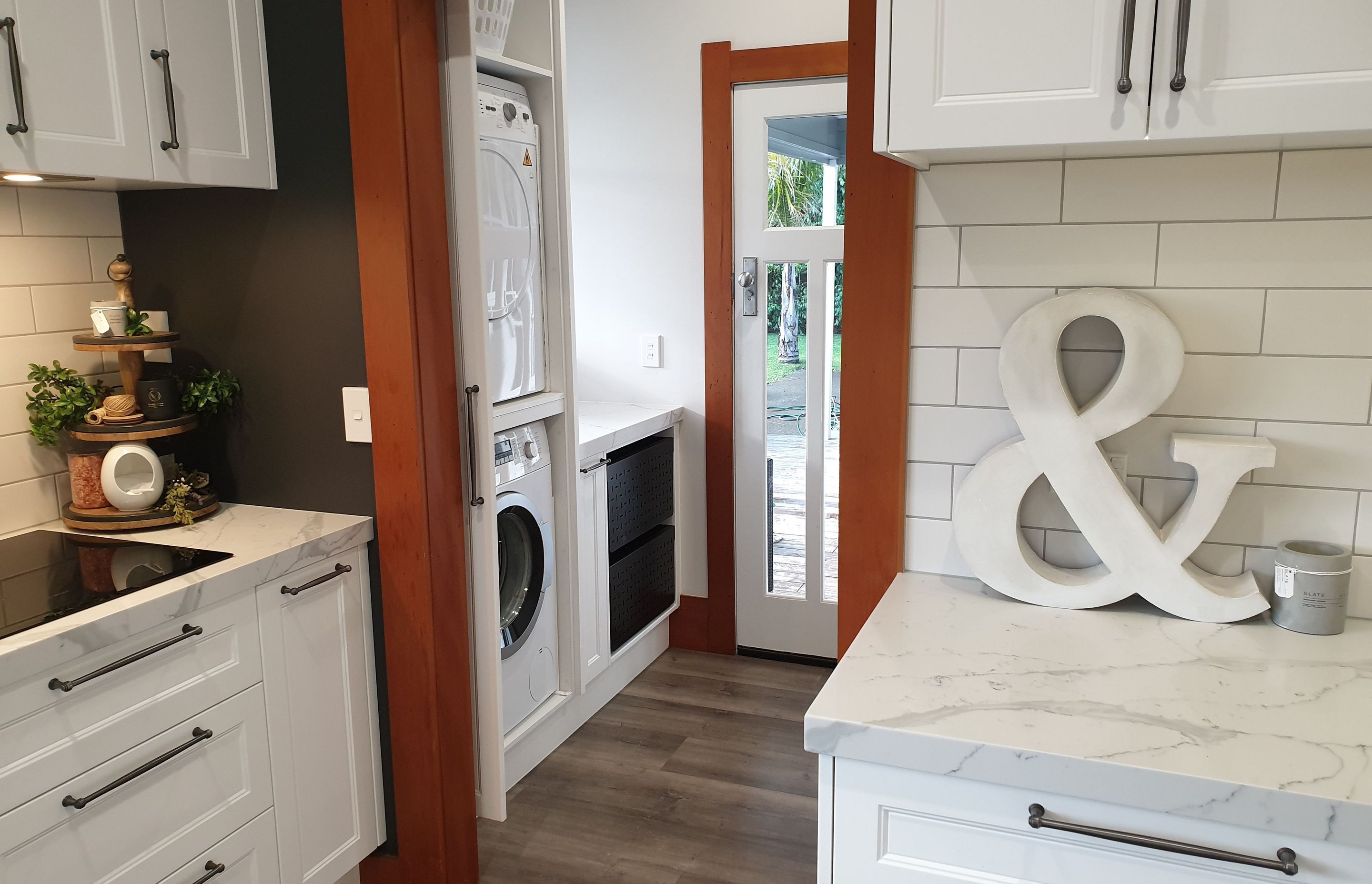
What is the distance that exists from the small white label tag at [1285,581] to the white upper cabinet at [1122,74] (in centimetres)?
59

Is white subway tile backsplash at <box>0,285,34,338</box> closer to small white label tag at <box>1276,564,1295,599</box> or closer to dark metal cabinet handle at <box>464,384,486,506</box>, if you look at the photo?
dark metal cabinet handle at <box>464,384,486,506</box>

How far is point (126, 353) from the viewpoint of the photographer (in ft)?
6.85

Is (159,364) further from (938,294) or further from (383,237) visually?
(938,294)

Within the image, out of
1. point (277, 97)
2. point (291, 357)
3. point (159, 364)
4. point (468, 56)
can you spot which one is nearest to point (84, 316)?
point (159, 364)

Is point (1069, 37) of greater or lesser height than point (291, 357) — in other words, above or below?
above

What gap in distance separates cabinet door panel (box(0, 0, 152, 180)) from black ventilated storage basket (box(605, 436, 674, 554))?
168 centimetres

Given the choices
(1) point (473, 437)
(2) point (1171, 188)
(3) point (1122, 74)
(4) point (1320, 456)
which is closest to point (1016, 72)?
(3) point (1122, 74)

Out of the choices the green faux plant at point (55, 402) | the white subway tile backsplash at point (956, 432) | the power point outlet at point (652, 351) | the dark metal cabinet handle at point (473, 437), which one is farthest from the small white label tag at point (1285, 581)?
the power point outlet at point (652, 351)

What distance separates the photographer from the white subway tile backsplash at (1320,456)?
1.48 meters

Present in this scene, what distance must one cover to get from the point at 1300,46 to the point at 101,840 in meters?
2.05

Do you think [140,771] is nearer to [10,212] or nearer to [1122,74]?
[10,212]

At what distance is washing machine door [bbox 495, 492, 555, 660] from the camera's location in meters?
2.73

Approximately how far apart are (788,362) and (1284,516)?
2096mm

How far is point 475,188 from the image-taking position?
2.11m
